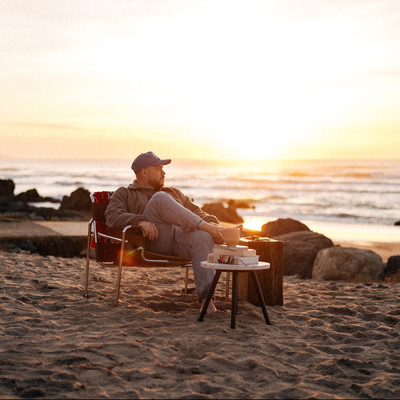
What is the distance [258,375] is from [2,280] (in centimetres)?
324

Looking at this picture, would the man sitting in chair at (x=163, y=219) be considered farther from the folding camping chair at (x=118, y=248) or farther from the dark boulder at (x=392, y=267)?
the dark boulder at (x=392, y=267)

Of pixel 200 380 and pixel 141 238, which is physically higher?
pixel 141 238

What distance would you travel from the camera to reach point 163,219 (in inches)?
169

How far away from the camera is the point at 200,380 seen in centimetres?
273

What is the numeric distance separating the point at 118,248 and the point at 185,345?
5.29ft

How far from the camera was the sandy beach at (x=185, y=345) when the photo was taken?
268 cm

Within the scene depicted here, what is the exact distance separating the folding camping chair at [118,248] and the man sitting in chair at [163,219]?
89 millimetres

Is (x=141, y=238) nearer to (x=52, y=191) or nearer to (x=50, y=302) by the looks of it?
(x=50, y=302)

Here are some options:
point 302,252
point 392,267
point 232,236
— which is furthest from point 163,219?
point 392,267

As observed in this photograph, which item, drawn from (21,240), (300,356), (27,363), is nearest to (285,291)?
(300,356)

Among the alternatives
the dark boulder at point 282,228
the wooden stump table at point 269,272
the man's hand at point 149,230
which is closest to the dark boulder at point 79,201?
the dark boulder at point 282,228

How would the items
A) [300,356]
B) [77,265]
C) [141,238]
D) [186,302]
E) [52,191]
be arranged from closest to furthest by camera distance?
1. [300,356]
2. [141,238]
3. [186,302]
4. [77,265]
5. [52,191]

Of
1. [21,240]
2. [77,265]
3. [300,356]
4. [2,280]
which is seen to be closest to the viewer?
[300,356]

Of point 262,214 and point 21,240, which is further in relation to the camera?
point 262,214
